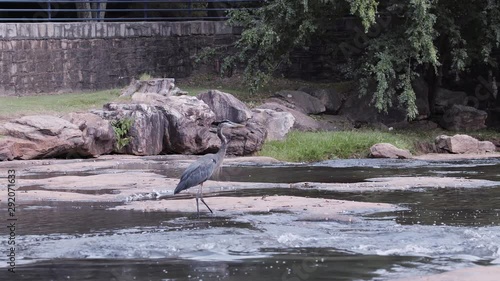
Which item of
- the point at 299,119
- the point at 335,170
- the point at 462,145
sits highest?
the point at 299,119

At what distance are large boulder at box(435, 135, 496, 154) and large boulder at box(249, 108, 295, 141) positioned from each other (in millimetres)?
3511

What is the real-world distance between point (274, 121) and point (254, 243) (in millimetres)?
11876

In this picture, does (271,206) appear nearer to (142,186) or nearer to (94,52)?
(142,186)

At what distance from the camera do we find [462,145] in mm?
23625

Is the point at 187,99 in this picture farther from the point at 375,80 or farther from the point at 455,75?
the point at 455,75

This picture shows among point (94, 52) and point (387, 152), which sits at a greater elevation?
point (94, 52)

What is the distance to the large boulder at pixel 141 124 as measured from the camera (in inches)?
838

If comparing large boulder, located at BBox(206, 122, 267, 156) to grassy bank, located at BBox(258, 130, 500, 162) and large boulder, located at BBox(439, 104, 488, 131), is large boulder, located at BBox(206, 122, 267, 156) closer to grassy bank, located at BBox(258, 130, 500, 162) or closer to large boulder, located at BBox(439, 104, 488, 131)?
grassy bank, located at BBox(258, 130, 500, 162)

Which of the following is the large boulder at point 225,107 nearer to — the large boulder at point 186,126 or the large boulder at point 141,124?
the large boulder at point 186,126

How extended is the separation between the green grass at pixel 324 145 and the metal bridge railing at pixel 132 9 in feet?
20.4

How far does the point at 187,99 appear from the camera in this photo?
22.6 metres

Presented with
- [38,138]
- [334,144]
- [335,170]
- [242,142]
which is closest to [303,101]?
[334,144]

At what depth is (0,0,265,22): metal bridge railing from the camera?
2816cm

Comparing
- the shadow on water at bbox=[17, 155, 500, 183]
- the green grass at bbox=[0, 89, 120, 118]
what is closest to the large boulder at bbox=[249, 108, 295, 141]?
the shadow on water at bbox=[17, 155, 500, 183]
